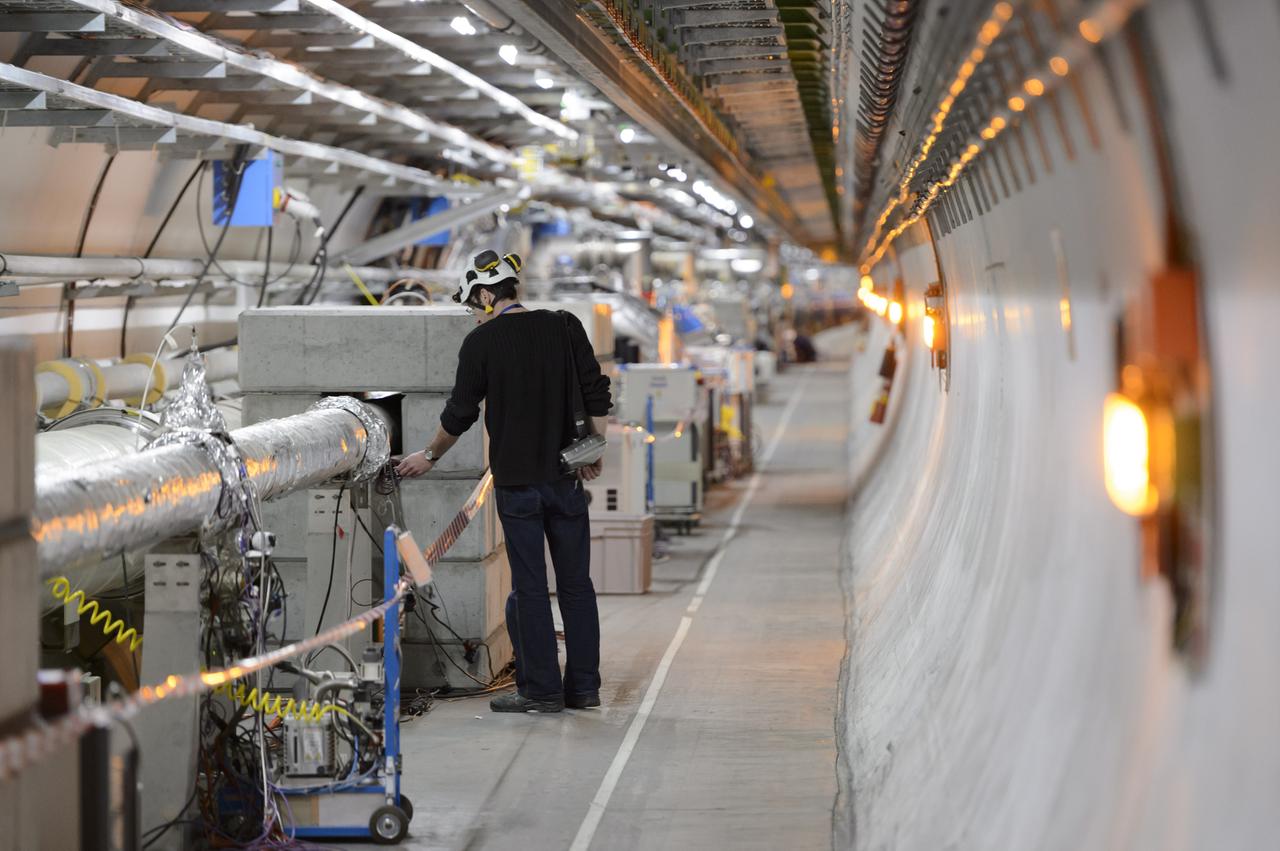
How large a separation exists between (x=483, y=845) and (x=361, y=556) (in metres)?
1.88

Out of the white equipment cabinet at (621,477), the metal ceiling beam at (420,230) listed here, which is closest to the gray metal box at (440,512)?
the white equipment cabinet at (621,477)

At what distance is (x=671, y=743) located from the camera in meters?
6.48

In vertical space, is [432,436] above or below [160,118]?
below

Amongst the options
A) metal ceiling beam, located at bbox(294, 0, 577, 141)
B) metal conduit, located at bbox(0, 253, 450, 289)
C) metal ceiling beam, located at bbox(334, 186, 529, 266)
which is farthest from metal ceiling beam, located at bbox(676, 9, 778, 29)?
metal ceiling beam, located at bbox(334, 186, 529, 266)

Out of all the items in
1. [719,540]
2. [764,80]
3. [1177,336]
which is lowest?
[719,540]

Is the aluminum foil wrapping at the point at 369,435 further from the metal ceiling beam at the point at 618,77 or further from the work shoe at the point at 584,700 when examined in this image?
the metal ceiling beam at the point at 618,77

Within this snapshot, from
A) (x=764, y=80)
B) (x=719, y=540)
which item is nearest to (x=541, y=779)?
(x=764, y=80)

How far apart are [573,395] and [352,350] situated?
110cm

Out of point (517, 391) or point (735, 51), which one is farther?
point (735, 51)

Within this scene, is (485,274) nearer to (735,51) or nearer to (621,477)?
(735,51)

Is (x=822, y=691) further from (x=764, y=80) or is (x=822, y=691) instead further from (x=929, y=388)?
(x=764, y=80)

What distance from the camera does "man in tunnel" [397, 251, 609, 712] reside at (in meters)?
6.69

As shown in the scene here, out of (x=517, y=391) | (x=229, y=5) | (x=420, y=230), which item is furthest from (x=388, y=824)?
(x=420, y=230)

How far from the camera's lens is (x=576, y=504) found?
6.84m
